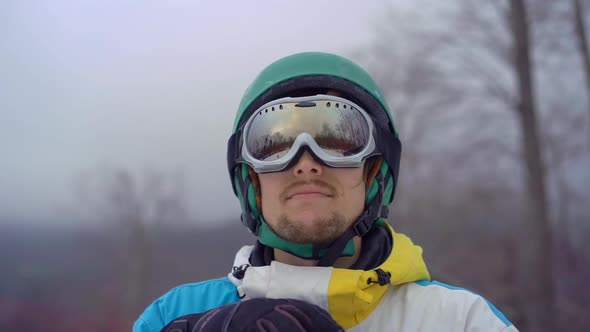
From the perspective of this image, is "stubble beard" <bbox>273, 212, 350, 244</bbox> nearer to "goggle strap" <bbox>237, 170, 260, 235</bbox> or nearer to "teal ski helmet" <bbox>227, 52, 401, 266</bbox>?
"teal ski helmet" <bbox>227, 52, 401, 266</bbox>

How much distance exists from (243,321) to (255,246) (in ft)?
1.74

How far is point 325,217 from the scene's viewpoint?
60.5 inches

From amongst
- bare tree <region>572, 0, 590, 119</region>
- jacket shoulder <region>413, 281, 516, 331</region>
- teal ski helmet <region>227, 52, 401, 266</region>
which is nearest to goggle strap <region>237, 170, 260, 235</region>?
teal ski helmet <region>227, 52, 401, 266</region>

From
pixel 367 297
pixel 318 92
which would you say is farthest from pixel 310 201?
pixel 318 92

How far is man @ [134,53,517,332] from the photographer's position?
4.76 ft

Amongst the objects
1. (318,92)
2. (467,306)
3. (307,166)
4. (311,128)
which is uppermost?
(318,92)

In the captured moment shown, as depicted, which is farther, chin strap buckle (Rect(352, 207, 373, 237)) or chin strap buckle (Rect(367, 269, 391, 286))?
chin strap buckle (Rect(352, 207, 373, 237))

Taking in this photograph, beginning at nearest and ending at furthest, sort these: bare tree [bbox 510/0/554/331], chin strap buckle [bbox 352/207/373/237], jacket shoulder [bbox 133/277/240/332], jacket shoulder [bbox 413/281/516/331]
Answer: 1. jacket shoulder [bbox 413/281/516/331]
2. jacket shoulder [bbox 133/277/240/332]
3. chin strap buckle [bbox 352/207/373/237]
4. bare tree [bbox 510/0/554/331]

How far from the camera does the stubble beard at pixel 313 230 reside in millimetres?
1528

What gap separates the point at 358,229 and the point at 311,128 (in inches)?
14.3

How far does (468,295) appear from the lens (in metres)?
1.47

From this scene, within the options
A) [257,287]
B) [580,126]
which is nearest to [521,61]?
[580,126]

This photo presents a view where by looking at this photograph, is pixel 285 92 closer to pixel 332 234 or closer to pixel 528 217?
pixel 332 234

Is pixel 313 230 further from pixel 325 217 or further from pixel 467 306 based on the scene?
pixel 467 306
